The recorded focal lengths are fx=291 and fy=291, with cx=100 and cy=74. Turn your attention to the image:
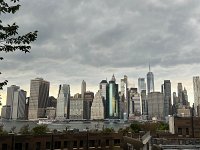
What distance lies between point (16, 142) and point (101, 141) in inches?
978

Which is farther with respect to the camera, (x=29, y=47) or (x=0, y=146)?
(x=0, y=146)

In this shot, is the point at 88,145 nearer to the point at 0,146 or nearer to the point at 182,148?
the point at 0,146

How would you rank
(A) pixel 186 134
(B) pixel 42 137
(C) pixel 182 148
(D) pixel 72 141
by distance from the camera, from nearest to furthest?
(C) pixel 182 148
(B) pixel 42 137
(D) pixel 72 141
(A) pixel 186 134

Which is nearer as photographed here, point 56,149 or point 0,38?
point 0,38

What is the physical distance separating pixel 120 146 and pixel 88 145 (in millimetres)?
11645

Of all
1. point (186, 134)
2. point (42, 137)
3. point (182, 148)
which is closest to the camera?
point (182, 148)

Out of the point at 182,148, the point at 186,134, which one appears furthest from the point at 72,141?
the point at 182,148

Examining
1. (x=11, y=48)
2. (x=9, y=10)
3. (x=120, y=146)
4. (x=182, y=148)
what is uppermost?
(x=9, y=10)

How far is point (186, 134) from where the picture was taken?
260 ft

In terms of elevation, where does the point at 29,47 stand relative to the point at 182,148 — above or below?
above

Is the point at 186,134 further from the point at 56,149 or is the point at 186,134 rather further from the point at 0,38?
the point at 0,38

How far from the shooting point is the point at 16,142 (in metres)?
63.5

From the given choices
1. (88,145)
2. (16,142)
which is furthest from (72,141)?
(16,142)

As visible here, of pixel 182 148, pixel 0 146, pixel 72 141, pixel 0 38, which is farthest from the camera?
pixel 72 141
